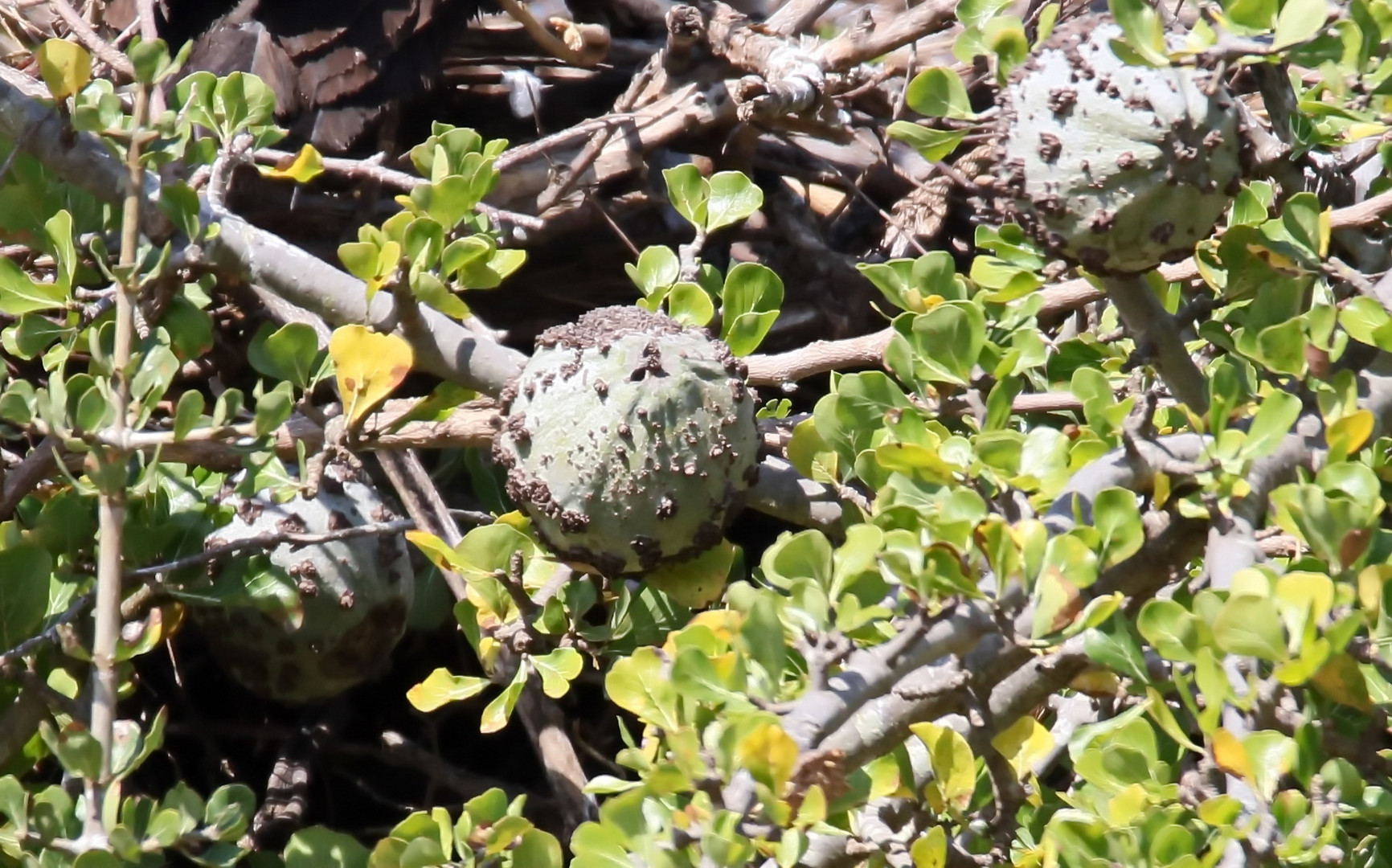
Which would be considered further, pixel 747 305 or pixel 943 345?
pixel 747 305

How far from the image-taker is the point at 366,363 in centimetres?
96

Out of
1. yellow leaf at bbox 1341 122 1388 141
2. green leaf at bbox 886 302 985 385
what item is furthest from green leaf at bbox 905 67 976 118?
yellow leaf at bbox 1341 122 1388 141

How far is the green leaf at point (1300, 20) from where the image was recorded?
2.49ft

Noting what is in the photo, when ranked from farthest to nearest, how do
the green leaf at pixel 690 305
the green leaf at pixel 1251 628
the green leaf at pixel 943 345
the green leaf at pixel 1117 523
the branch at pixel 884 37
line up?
1. the branch at pixel 884 37
2. the green leaf at pixel 690 305
3. the green leaf at pixel 943 345
4. the green leaf at pixel 1117 523
5. the green leaf at pixel 1251 628

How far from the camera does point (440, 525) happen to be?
120 cm

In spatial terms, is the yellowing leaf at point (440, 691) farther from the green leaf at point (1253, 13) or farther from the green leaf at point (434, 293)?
the green leaf at point (1253, 13)

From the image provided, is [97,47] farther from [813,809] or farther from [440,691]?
[813,809]

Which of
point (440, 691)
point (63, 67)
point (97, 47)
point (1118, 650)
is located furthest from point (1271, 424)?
point (97, 47)

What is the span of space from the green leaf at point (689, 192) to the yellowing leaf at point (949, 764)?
46cm

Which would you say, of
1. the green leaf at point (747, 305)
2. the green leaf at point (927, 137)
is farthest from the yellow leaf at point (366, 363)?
the green leaf at point (927, 137)

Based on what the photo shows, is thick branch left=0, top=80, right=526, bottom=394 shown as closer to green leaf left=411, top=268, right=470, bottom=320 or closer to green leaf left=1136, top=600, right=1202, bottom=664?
green leaf left=411, top=268, right=470, bottom=320

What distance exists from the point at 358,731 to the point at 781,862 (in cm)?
88

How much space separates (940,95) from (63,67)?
59 centimetres

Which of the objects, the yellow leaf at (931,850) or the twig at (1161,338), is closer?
the yellow leaf at (931,850)
